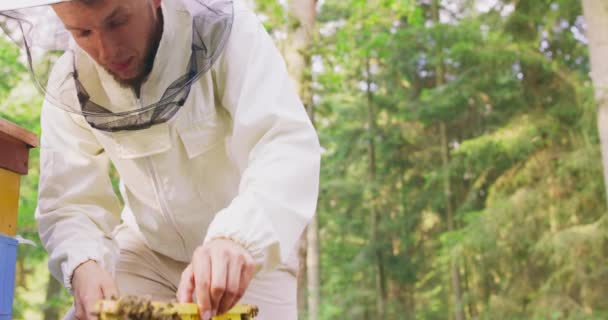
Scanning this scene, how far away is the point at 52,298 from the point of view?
30.1 ft

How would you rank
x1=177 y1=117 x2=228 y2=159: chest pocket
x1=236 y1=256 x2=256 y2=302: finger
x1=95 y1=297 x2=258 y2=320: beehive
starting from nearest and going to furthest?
x1=95 y1=297 x2=258 y2=320: beehive → x1=236 y1=256 x2=256 y2=302: finger → x1=177 y1=117 x2=228 y2=159: chest pocket

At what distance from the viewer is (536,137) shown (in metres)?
8.45

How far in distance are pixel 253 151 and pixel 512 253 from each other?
8173mm

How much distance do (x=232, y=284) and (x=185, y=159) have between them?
568 millimetres

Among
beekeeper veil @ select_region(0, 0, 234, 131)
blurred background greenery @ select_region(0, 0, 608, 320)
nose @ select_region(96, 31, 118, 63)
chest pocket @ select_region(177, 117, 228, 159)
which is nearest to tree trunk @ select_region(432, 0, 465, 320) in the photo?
blurred background greenery @ select_region(0, 0, 608, 320)

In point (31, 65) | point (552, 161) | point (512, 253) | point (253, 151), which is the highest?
point (552, 161)

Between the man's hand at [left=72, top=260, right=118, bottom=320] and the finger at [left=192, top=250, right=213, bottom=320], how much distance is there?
1.27 ft

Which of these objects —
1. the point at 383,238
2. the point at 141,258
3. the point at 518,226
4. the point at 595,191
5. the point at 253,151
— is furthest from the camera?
the point at 383,238

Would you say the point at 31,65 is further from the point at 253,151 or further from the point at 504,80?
the point at 504,80

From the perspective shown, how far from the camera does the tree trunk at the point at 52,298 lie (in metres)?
9.31

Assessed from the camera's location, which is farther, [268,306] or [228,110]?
[268,306]

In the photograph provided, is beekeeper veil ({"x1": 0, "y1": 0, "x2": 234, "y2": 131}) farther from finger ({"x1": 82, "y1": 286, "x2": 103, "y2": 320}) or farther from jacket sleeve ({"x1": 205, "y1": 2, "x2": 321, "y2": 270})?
finger ({"x1": 82, "y1": 286, "x2": 103, "y2": 320})

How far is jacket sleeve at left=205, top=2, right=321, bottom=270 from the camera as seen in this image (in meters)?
1.17

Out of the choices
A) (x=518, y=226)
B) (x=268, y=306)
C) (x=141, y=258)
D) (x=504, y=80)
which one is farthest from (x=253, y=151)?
(x=504, y=80)
